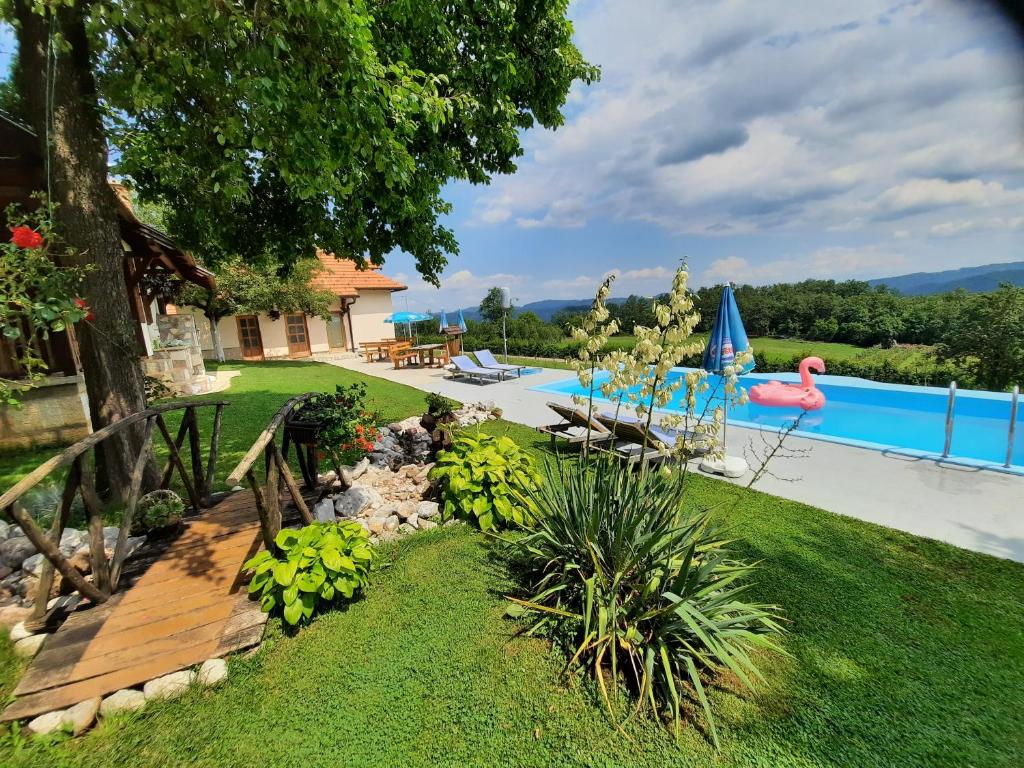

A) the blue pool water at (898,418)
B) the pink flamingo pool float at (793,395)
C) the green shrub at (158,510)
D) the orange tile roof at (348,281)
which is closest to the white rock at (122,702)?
the green shrub at (158,510)

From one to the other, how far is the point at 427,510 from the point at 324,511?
1.03 m

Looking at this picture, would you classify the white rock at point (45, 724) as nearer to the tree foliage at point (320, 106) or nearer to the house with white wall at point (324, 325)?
the tree foliage at point (320, 106)

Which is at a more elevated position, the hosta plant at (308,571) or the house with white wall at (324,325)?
the house with white wall at (324,325)

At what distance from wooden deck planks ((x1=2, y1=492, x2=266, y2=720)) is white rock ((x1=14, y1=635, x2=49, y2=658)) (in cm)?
15

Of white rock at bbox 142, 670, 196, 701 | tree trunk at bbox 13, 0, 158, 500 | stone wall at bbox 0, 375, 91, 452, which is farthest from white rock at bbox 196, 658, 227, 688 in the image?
stone wall at bbox 0, 375, 91, 452

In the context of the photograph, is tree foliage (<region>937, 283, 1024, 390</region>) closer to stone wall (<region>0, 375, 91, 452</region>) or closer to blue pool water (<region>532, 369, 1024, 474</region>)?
blue pool water (<region>532, 369, 1024, 474</region>)

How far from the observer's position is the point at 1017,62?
1652 mm

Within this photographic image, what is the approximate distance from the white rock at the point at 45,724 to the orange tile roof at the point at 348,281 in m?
21.7

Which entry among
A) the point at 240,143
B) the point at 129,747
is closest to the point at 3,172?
the point at 240,143

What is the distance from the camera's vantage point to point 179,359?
1119 centimetres

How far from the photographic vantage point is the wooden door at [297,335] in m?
22.1

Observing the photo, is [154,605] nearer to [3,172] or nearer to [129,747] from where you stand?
[129,747]

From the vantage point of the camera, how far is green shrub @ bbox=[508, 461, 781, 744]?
2.46 meters

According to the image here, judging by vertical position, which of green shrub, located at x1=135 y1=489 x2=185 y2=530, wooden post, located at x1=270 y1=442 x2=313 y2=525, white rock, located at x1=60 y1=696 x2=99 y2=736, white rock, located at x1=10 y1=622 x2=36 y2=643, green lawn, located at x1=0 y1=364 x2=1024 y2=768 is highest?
wooden post, located at x1=270 y1=442 x2=313 y2=525
